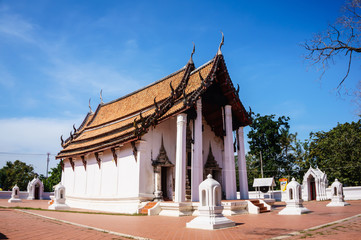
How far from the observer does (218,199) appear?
29.5 feet

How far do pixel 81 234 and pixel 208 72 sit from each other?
10.2 metres

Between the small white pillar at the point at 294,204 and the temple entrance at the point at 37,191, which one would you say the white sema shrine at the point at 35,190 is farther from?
the small white pillar at the point at 294,204

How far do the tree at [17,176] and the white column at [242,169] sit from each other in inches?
1725

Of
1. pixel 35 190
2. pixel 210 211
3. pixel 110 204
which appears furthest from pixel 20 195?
pixel 210 211

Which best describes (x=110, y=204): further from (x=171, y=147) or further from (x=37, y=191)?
(x=37, y=191)

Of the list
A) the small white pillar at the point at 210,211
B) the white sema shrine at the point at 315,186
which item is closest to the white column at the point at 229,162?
the small white pillar at the point at 210,211

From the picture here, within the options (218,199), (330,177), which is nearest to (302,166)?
(330,177)

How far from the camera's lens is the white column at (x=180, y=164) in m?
13.1

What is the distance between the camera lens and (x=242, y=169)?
16.7 metres

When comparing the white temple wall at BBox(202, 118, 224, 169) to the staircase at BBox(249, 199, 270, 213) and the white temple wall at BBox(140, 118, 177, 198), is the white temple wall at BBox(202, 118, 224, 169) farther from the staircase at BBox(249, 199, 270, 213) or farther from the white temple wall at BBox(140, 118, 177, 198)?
the staircase at BBox(249, 199, 270, 213)

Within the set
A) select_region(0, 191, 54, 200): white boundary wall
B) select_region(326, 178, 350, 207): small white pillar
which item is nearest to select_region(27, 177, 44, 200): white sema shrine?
select_region(0, 191, 54, 200): white boundary wall

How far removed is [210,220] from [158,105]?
963 centimetres

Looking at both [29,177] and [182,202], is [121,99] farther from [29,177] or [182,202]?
[29,177]

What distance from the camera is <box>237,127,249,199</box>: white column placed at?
1638cm
